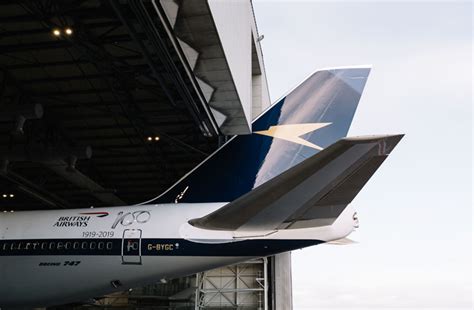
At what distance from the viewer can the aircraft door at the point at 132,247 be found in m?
10.7

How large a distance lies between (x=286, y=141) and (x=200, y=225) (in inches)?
126

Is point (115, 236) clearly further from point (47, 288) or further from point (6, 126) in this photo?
point (6, 126)

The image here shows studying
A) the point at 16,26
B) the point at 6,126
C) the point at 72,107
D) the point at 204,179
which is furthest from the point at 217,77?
the point at 6,126

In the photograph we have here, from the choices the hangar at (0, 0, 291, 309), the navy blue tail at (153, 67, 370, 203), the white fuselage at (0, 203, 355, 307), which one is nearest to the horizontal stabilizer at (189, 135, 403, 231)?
the white fuselage at (0, 203, 355, 307)

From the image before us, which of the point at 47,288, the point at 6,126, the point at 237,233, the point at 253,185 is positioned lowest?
the point at 47,288

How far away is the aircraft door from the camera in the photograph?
1073 centimetres

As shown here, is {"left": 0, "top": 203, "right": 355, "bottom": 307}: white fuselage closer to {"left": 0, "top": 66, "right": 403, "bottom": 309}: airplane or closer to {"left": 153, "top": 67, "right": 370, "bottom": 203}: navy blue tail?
{"left": 0, "top": 66, "right": 403, "bottom": 309}: airplane

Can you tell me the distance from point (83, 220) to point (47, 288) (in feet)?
6.06

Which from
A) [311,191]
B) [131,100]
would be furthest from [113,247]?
[131,100]

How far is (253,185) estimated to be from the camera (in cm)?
1146

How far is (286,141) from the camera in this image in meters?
11.8

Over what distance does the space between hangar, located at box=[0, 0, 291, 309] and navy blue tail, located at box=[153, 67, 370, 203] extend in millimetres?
1018

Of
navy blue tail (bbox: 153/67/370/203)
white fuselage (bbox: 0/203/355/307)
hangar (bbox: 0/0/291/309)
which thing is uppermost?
hangar (bbox: 0/0/291/309)

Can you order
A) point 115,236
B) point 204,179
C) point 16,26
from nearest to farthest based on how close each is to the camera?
point 115,236 → point 204,179 → point 16,26
